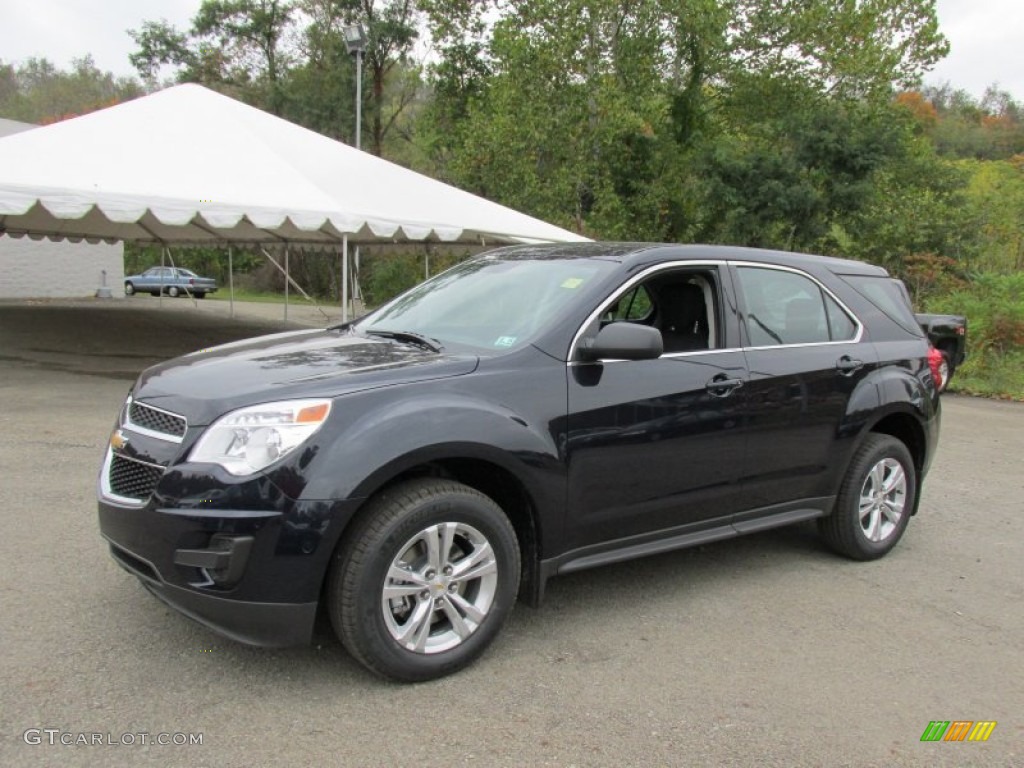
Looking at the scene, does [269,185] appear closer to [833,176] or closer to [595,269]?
[595,269]

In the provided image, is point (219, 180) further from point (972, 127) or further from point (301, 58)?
point (972, 127)

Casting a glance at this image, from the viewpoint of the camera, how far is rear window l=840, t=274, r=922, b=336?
499cm

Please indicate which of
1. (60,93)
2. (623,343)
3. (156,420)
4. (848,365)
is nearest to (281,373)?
(156,420)

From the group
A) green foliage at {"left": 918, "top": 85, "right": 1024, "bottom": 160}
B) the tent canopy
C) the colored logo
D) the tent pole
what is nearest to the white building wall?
the tent canopy

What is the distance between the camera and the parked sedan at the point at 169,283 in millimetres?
36906

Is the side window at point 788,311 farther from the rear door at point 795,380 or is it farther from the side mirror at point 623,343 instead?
the side mirror at point 623,343

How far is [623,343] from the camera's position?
348 centimetres

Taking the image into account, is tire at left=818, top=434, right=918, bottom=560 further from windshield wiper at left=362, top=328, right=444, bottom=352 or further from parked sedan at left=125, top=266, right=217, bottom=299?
parked sedan at left=125, top=266, right=217, bottom=299

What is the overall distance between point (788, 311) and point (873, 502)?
4.23 feet

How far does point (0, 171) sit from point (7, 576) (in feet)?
26.9

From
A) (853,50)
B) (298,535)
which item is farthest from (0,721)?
(853,50)

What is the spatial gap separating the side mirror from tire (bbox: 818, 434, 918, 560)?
1897 mm

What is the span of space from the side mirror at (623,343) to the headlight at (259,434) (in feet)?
3.95

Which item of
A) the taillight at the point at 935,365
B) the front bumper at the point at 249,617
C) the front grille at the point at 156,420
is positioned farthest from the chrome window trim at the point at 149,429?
the taillight at the point at 935,365
